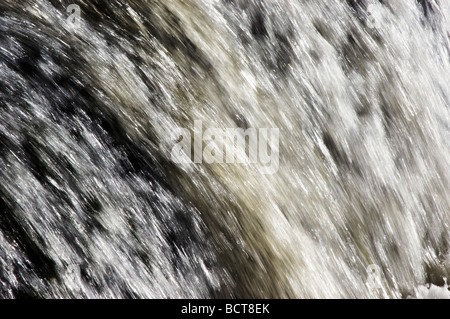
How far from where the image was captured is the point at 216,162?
2.66 m

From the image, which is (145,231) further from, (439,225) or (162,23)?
(439,225)

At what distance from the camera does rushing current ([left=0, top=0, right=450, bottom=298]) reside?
2154 millimetres

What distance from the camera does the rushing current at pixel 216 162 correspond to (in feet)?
7.07

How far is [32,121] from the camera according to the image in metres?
2.22

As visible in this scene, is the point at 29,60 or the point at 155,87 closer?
the point at 29,60

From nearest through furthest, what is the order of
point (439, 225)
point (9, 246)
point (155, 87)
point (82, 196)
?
point (9, 246) → point (82, 196) → point (155, 87) → point (439, 225)

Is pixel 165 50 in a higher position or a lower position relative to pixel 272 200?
higher

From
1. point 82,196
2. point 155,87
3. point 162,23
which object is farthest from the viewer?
point 162,23

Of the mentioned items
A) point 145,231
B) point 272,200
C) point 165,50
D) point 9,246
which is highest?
point 165,50

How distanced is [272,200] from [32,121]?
1.23 m

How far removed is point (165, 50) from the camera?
9.27 ft
